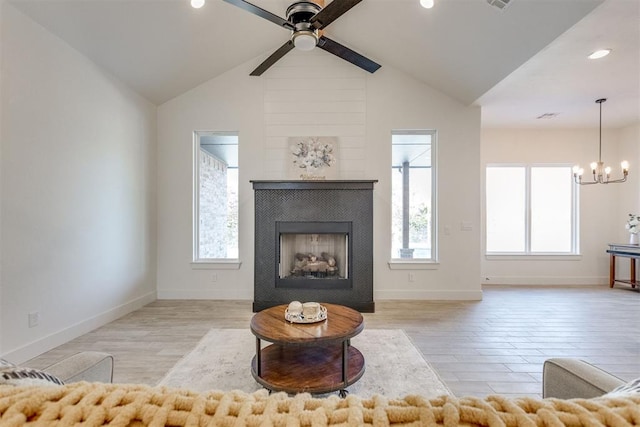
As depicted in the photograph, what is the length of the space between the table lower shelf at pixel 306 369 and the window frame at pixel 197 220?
2.28 meters

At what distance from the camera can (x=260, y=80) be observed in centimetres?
435

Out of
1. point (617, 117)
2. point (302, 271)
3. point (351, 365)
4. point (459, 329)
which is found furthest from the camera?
point (617, 117)

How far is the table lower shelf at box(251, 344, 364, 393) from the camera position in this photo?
5.92 feet

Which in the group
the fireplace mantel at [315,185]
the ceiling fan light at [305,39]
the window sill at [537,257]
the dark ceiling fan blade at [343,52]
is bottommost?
the window sill at [537,257]

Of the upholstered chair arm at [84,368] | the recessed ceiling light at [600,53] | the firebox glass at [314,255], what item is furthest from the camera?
the firebox glass at [314,255]

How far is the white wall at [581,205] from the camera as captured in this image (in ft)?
17.5

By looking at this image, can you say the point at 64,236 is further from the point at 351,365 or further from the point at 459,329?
the point at 459,329

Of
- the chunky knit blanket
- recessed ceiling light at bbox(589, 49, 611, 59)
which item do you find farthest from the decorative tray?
recessed ceiling light at bbox(589, 49, 611, 59)

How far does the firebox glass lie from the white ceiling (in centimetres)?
256

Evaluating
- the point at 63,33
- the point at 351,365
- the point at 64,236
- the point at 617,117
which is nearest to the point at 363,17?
the point at 63,33

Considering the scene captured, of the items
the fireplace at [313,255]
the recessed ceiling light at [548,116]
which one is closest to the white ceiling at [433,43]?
the recessed ceiling light at [548,116]

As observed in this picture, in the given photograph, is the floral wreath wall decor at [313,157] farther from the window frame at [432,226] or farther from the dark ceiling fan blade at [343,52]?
the dark ceiling fan blade at [343,52]

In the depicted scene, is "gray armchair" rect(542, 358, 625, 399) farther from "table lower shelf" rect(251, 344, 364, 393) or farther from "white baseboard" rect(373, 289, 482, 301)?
"white baseboard" rect(373, 289, 482, 301)

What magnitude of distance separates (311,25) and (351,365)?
2.63 metres
